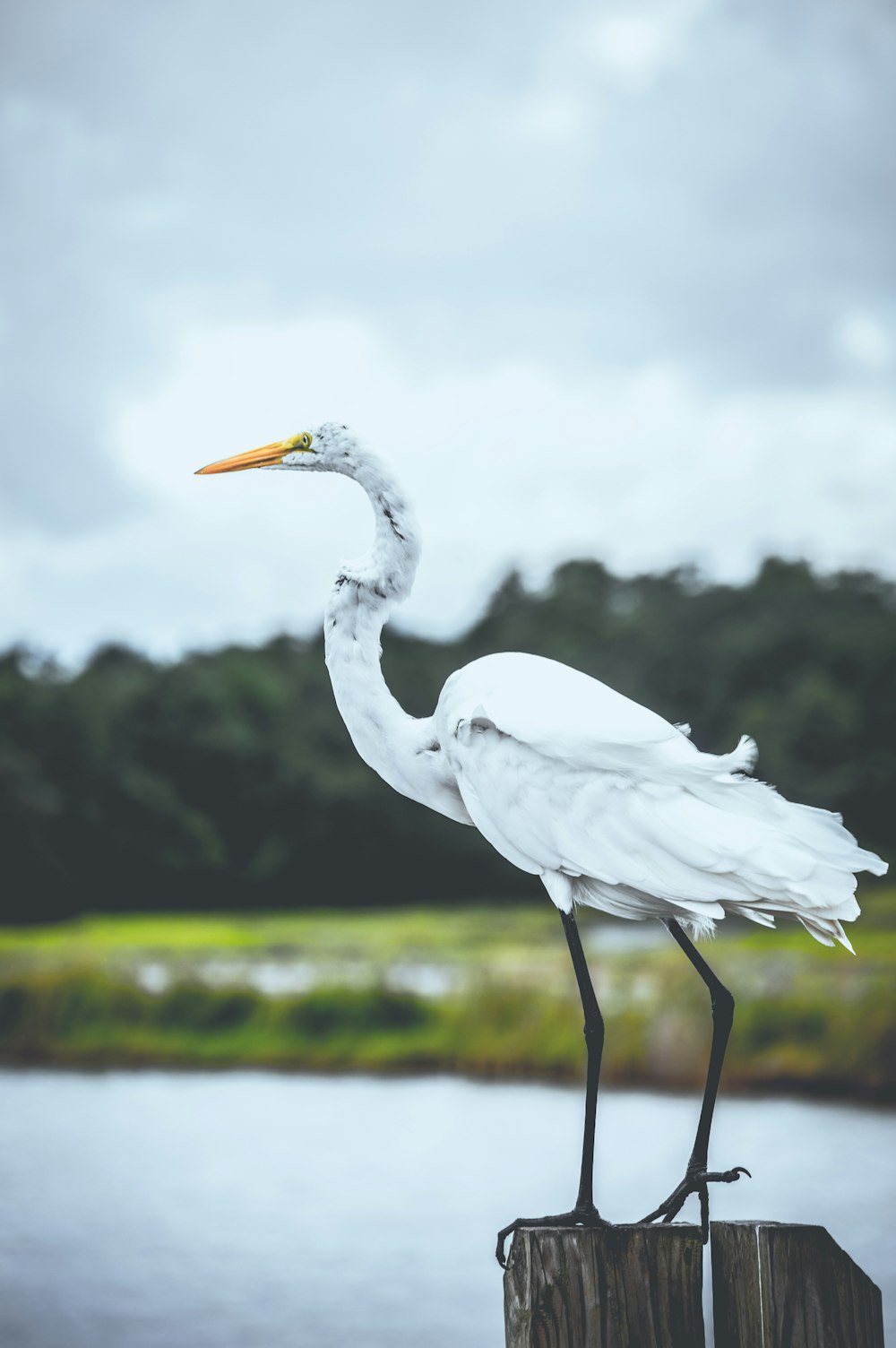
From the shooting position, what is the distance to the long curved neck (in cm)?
441

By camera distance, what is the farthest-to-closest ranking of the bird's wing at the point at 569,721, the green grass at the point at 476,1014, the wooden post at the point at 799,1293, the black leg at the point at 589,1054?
the green grass at the point at 476,1014 < the bird's wing at the point at 569,721 < the black leg at the point at 589,1054 < the wooden post at the point at 799,1293

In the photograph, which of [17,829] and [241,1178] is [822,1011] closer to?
[241,1178]

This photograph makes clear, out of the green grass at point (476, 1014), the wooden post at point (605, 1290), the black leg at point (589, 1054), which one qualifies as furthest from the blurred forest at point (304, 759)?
the wooden post at point (605, 1290)

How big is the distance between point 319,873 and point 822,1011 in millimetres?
20821

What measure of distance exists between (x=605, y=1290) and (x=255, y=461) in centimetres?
289

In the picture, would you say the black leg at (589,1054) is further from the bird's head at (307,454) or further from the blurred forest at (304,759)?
the blurred forest at (304,759)

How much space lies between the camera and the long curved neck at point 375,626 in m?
4.41

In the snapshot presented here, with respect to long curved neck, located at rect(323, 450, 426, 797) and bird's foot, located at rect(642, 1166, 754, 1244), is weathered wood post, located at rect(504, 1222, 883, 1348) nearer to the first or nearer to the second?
bird's foot, located at rect(642, 1166, 754, 1244)

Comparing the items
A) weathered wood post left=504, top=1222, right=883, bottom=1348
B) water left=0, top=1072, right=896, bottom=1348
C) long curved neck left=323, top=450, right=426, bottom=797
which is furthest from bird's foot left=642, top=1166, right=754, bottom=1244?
water left=0, top=1072, right=896, bottom=1348

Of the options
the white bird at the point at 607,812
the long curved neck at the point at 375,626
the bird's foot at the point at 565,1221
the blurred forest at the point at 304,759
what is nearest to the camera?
the bird's foot at the point at 565,1221

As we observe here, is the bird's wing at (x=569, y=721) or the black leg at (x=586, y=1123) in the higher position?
the bird's wing at (x=569, y=721)

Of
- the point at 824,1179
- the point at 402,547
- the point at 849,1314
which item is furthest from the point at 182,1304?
the point at 849,1314

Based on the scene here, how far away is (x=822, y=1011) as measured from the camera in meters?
14.6

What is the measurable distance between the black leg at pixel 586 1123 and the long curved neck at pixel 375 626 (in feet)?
2.97
